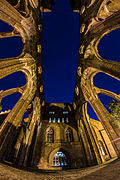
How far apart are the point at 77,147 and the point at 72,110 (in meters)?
7.10

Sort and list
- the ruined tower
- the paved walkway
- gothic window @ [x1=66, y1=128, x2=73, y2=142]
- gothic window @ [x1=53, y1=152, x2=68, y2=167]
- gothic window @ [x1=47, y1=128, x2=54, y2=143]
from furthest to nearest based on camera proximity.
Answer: gothic window @ [x1=66, y1=128, x2=73, y2=142] < gothic window @ [x1=47, y1=128, x2=54, y2=143] < gothic window @ [x1=53, y1=152, x2=68, y2=167] < the ruined tower < the paved walkway

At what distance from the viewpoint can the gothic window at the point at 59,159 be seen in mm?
12284

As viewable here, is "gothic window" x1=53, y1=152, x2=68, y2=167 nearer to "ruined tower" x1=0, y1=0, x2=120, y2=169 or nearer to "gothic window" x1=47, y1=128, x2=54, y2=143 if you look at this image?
"ruined tower" x1=0, y1=0, x2=120, y2=169

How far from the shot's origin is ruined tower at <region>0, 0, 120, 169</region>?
7094 mm

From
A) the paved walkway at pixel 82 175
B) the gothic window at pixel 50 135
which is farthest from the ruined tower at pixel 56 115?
the paved walkway at pixel 82 175

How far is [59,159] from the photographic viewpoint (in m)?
12.7

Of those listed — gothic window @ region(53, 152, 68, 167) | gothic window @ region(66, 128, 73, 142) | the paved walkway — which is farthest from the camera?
gothic window @ region(66, 128, 73, 142)

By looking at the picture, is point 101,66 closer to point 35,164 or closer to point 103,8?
point 103,8

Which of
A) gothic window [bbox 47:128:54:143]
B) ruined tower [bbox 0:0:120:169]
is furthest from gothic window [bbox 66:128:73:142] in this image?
gothic window [bbox 47:128:54:143]

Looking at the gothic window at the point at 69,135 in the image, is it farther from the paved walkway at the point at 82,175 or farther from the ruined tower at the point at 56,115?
the paved walkway at the point at 82,175

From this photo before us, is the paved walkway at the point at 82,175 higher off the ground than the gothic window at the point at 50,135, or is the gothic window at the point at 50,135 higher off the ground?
the gothic window at the point at 50,135

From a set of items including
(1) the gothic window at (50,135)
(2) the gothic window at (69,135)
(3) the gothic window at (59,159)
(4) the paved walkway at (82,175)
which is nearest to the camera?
(4) the paved walkway at (82,175)

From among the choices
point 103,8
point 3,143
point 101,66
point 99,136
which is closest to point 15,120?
point 3,143

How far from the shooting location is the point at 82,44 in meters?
11.2
